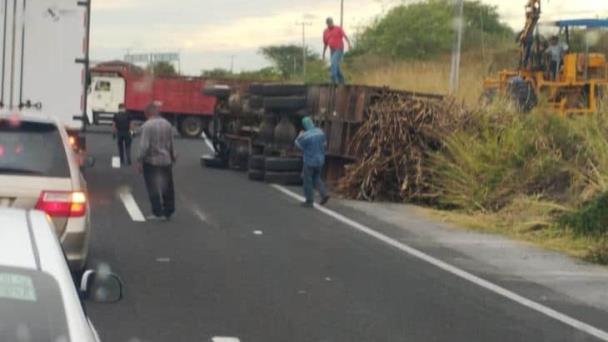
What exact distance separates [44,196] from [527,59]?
26789 mm

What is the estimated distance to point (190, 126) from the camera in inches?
2040

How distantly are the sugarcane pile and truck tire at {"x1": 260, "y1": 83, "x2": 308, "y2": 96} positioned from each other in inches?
114

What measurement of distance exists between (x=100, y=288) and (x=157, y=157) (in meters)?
13.1

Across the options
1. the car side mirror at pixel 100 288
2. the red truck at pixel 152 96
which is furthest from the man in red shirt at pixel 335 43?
the car side mirror at pixel 100 288

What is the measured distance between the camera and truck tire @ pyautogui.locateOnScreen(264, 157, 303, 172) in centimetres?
Answer: 2741

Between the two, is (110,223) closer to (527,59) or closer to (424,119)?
(424,119)

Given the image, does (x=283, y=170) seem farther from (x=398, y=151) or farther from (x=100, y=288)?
(x=100, y=288)

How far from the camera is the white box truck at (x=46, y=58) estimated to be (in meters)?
20.5

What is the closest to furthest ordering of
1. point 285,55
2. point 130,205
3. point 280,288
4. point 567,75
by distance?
point 280,288 → point 130,205 → point 567,75 → point 285,55

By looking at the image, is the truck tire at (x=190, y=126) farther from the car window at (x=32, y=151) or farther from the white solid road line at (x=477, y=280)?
the car window at (x=32, y=151)

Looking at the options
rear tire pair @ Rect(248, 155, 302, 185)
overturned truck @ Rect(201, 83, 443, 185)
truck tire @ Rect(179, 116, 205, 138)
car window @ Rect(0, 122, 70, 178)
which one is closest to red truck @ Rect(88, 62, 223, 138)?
truck tire @ Rect(179, 116, 205, 138)

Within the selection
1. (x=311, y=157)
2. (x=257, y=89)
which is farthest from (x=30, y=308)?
(x=257, y=89)

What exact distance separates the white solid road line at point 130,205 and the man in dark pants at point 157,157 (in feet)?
1.22

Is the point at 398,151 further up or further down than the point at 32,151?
further down
